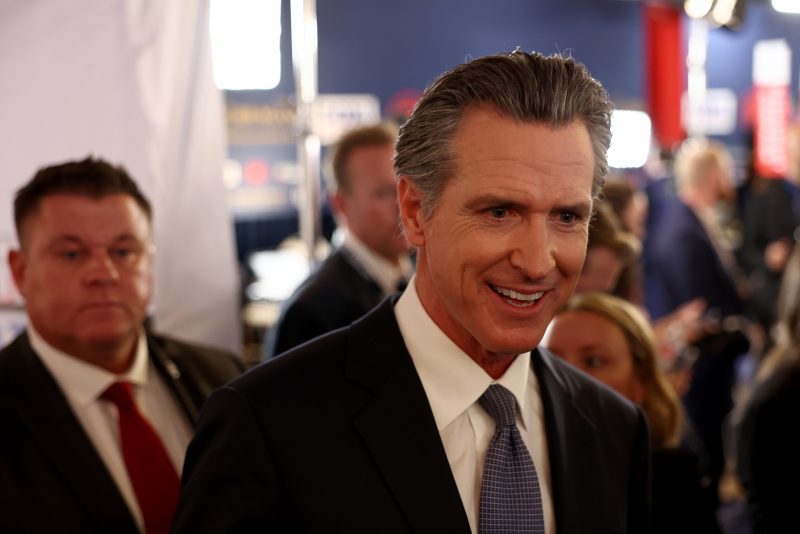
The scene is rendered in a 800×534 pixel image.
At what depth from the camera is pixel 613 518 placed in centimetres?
151

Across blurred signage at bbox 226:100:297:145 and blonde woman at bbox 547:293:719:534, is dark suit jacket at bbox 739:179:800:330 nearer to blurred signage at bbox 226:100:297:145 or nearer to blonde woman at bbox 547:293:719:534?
blurred signage at bbox 226:100:297:145

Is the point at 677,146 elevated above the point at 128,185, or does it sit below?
below

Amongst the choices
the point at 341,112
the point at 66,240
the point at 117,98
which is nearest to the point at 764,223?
the point at 341,112

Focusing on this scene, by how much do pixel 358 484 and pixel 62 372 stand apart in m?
0.96

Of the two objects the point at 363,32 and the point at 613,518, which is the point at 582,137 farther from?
the point at 363,32

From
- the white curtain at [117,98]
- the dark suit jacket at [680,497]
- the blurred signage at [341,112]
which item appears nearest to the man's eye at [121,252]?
the white curtain at [117,98]

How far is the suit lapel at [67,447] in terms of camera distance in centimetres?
179

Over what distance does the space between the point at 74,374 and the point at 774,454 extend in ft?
6.20

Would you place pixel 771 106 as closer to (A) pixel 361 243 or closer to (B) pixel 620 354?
(A) pixel 361 243

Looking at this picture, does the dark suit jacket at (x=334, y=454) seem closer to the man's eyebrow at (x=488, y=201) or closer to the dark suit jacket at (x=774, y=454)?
the man's eyebrow at (x=488, y=201)

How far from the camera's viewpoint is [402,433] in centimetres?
134

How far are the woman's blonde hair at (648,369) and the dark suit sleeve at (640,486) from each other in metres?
0.72

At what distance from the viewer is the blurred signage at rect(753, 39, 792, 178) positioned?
1042 cm

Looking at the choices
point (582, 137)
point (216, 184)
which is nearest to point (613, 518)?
point (582, 137)
